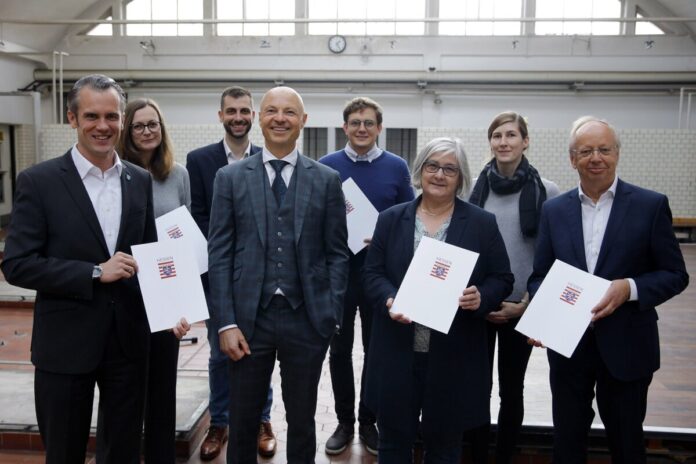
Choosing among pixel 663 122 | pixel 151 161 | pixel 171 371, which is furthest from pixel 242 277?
pixel 663 122

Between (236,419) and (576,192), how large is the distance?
1.53 metres

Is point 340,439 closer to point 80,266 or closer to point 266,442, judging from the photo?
point 266,442

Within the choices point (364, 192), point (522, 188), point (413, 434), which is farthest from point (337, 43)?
point (413, 434)

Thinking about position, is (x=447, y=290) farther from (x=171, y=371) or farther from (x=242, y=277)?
(x=171, y=371)

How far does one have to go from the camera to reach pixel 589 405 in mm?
2211

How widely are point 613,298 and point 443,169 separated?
74 cm

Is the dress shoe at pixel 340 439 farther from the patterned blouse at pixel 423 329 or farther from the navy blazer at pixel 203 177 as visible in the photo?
the navy blazer at pixel 203 177

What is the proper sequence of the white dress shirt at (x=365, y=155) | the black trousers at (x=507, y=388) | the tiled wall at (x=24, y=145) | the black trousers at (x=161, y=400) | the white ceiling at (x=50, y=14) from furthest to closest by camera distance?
the tiled wall at (x=24, y=145), the white ceiling at (x=50, y=14), the white dress shirt at (x=365, y=155), the black trousers at (x=507, y=388), the black trousers at (x=161, y=400)

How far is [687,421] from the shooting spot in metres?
3.54

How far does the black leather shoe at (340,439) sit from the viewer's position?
2928mm

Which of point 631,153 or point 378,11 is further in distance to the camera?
point 378,11

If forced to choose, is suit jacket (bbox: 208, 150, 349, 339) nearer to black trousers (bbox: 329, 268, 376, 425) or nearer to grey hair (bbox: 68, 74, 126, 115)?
grey hair (bbox: 68, 74, 126, 115)

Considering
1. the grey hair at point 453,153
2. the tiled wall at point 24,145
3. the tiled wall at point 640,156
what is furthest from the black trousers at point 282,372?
the tiled wall at point 24,145

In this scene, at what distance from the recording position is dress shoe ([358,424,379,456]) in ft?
9.61
